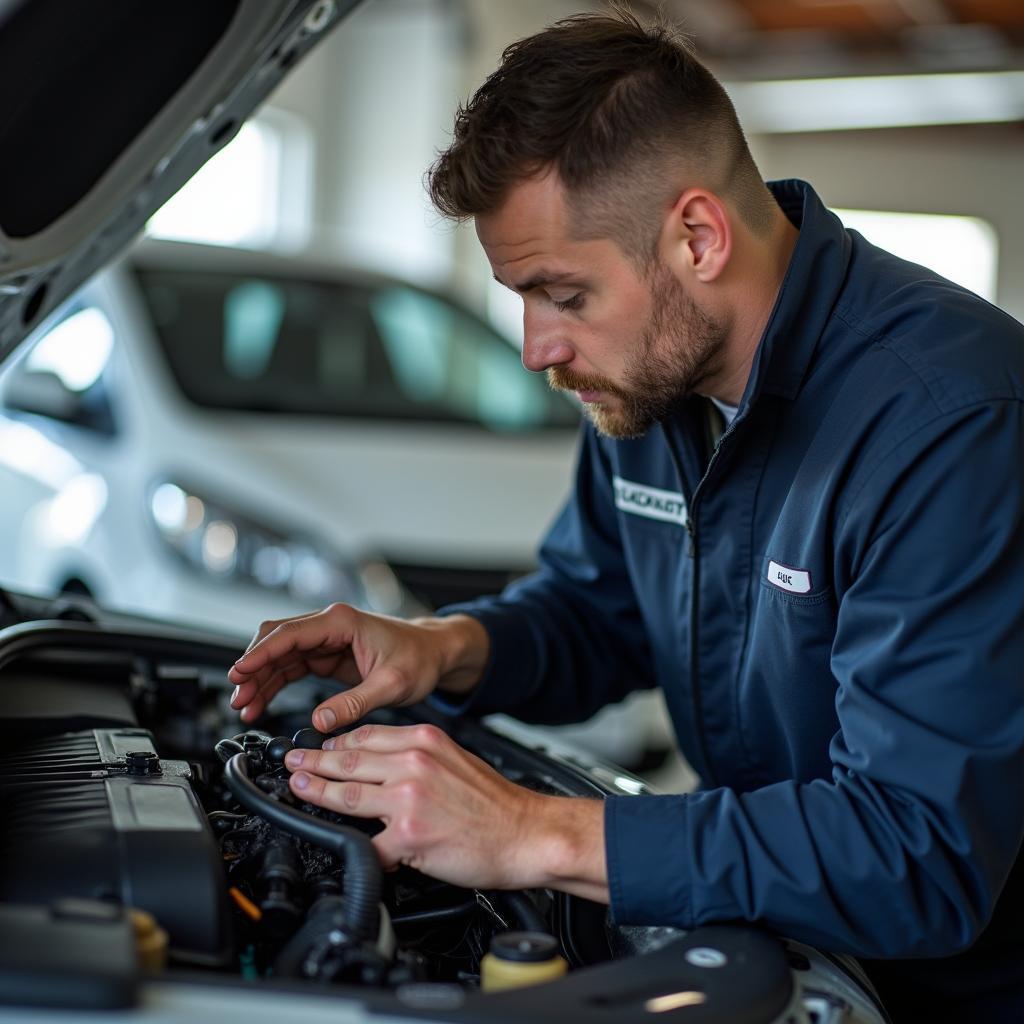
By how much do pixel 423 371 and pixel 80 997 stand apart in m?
3.32

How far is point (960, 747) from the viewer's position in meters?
1.22

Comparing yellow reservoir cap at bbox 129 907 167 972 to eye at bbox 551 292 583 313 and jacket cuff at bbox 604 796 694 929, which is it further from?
eye at bbox 551 292 583 313

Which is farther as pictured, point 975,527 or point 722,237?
point 722,237

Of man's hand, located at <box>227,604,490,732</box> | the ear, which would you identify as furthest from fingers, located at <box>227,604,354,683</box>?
the ear

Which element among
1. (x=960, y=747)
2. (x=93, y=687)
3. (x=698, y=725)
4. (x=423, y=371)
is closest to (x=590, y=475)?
(x=698, y=725)

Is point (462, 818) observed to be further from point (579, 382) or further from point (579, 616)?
point (579, 616)

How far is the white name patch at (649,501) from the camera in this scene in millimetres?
1776

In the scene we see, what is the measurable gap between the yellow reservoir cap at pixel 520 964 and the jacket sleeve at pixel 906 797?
0.13 meters

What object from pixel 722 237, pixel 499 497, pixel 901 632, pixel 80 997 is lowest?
pixel 499 497

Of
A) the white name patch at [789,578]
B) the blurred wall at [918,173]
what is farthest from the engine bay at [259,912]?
the blurred wall at [918,173]

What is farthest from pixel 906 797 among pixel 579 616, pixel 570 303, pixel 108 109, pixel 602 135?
pixel 108 109

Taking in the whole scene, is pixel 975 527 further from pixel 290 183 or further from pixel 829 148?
pixel 829 148

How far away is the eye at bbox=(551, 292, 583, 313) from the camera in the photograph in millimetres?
1473

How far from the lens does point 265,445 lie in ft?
11.6
